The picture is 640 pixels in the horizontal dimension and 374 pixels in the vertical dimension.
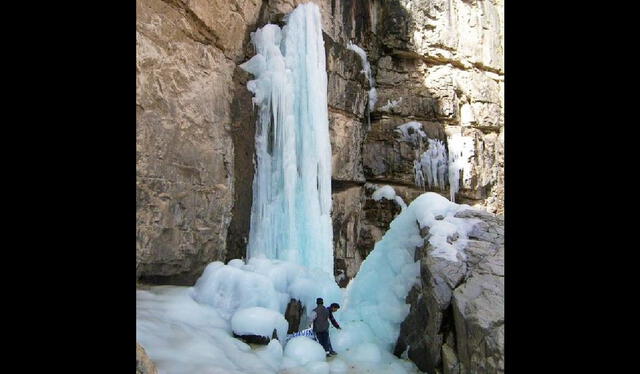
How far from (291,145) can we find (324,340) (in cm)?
478

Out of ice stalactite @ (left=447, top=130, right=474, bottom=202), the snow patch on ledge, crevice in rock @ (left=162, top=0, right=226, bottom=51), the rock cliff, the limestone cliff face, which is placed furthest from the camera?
ice stalactite @ (left=447, top=130, right=474, bottom=202)

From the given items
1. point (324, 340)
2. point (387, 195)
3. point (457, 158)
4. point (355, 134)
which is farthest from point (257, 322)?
point (457, 158)

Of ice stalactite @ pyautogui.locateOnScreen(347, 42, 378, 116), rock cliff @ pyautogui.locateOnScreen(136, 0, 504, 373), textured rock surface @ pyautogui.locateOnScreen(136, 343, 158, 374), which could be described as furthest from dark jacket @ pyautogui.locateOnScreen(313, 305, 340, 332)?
ice stalactite @ pyautogui.locateOnScreen(347, 42, 378, 116)

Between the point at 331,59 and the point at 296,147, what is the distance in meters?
4.86

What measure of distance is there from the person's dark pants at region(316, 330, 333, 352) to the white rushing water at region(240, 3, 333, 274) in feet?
9.58

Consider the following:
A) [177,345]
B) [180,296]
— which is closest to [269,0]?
[180,296]

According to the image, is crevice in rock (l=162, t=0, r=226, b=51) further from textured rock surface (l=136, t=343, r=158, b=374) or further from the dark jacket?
textured rock surface (l=136, t=343, r=158, b=374)

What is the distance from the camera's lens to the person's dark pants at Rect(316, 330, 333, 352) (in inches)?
285

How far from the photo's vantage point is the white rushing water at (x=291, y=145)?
10195 mm

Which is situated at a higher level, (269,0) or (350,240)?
(269,0)

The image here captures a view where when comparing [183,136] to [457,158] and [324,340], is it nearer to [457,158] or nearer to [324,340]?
[324,340]

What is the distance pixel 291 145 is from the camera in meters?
10.6
